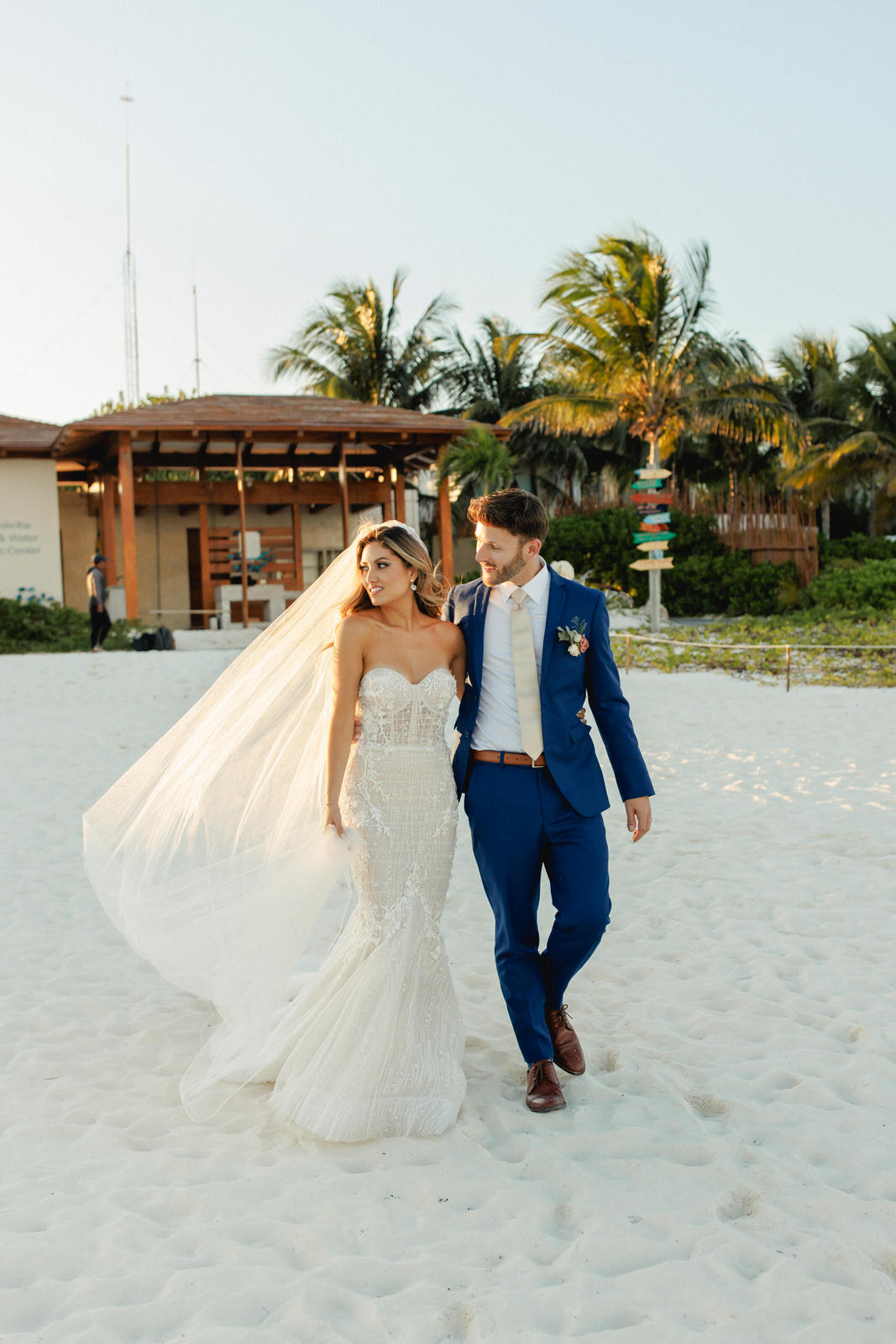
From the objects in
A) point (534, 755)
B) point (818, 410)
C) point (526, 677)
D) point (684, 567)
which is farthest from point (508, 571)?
point (818, 410)

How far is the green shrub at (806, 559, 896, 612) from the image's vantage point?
20625 millimetres

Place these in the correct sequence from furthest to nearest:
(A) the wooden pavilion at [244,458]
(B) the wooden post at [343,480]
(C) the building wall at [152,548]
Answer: (C) the building wall at [152,548] → (B) the wooden post at [343,480] → (A) the wooden pavilion at [244,458]

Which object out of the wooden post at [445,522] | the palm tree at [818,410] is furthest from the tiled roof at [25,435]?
Result: the palm tree at [818,410]

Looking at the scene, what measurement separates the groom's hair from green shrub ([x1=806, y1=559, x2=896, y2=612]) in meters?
18.1

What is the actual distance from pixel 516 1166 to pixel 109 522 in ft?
61.5

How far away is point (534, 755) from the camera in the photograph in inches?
132

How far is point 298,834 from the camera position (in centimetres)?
358

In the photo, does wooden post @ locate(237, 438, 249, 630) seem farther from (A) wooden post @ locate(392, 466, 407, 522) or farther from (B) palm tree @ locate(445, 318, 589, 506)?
(B) palm tree @ locate(445, 318, 589, 506)

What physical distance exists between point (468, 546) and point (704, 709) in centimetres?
1922

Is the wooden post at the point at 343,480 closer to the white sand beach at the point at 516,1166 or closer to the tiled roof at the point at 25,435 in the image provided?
the tiled roof at the point at 25,435

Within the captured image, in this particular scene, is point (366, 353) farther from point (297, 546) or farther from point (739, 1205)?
point (739, 1205)

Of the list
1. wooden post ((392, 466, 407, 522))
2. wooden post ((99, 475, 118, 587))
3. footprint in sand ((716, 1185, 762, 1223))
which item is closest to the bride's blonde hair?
footprint in sand ((716, 1185, 762, 1223))

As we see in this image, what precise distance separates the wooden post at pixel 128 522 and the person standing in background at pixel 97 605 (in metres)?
1.48

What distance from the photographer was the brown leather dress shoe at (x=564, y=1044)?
12.0ft
